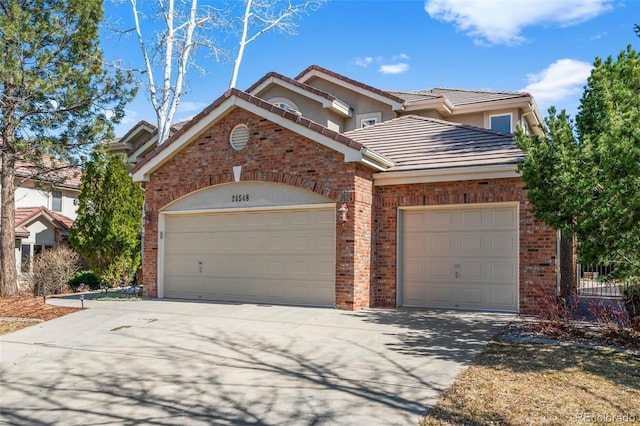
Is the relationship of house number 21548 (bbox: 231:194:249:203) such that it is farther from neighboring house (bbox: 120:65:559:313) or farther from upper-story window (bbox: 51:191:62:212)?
upper-story window (bbox: 51:191:62:212)

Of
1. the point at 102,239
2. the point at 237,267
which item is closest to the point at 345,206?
the point at 237,267

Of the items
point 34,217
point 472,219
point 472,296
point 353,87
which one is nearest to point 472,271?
point 472,296

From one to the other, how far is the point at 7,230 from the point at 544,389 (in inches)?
632

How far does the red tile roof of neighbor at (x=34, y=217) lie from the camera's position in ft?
71.8

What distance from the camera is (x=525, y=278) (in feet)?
36.2

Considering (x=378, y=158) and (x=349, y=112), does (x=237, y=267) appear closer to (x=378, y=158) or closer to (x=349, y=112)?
(x=378, y=158)

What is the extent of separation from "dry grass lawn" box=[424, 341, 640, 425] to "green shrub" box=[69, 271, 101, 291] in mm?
15204

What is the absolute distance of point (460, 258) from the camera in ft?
39.0

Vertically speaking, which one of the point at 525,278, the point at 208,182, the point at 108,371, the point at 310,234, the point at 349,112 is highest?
the point at 349,112

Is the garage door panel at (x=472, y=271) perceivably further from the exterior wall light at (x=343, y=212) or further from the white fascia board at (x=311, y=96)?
the white fascia board at (x=311, y=96)

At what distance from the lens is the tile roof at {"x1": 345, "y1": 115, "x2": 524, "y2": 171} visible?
11.8 m

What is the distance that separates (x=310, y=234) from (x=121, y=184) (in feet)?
27.7

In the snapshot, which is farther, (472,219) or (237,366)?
(472,219)

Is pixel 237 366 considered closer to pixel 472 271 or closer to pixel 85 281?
pixel 472 271
